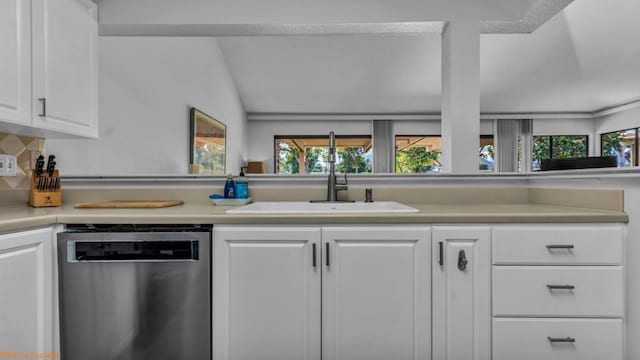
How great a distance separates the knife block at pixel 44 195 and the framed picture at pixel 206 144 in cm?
108

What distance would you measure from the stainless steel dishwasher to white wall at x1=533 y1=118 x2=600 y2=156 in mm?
7697

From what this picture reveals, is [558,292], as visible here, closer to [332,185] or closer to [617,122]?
[332,185]

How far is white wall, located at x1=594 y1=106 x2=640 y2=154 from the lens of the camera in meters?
6.18

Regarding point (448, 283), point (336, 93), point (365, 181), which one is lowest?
point (448, 283)

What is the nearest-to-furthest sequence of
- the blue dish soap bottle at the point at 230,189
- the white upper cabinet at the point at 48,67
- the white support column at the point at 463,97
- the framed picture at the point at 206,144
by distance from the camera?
1. the white upper cabinet at the point at 48,67
2. the blue dish soap bottle at the point at 230,189
3. the white support column at the point at 463,97
4. the framed picture at the point at 206,144

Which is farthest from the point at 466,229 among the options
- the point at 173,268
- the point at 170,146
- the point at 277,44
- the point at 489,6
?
the point at 277,44

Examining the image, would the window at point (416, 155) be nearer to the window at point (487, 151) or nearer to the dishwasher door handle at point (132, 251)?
the window at point (487, 151)

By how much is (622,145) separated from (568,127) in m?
0.96

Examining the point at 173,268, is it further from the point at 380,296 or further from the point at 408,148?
the point at 408,148

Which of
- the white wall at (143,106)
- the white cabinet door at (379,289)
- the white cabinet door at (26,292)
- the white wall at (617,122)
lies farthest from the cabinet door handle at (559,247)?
the white wall at (617,122)

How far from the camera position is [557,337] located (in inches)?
47.1

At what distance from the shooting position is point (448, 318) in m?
1.21

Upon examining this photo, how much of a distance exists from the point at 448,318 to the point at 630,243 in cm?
68

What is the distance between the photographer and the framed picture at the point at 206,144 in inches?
127
